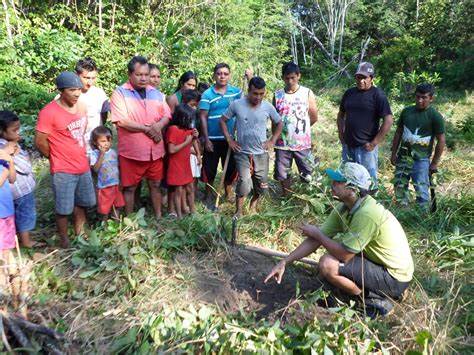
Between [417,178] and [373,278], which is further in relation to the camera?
[417,178]

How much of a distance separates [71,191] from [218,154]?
1.84m

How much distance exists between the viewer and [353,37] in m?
22.8

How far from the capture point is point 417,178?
15.0 feet

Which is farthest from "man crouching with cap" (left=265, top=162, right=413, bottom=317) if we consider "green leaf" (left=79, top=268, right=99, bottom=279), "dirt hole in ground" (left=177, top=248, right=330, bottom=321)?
"green leaf" (left=79, top=268, right=99, bottom=279)

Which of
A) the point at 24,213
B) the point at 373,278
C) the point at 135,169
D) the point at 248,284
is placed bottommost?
the point at 248,284

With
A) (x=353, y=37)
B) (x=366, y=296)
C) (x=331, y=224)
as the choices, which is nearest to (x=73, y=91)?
(x=331, y=224)

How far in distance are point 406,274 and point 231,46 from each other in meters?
11.2

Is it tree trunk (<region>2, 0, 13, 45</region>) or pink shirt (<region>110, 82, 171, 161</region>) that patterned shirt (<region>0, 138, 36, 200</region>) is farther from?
tree trunk (<region>2, 0, 13, 45</region>)

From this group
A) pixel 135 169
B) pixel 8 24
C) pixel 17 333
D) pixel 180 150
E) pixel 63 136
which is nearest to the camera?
pixel 17 333

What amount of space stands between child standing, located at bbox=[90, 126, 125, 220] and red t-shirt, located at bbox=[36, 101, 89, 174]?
0.22 metres

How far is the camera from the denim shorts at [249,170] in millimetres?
4461

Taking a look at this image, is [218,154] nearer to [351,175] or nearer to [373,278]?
[351,175]

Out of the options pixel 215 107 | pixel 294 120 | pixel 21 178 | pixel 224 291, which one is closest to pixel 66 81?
pixel 21 178

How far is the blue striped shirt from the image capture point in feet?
15.6
